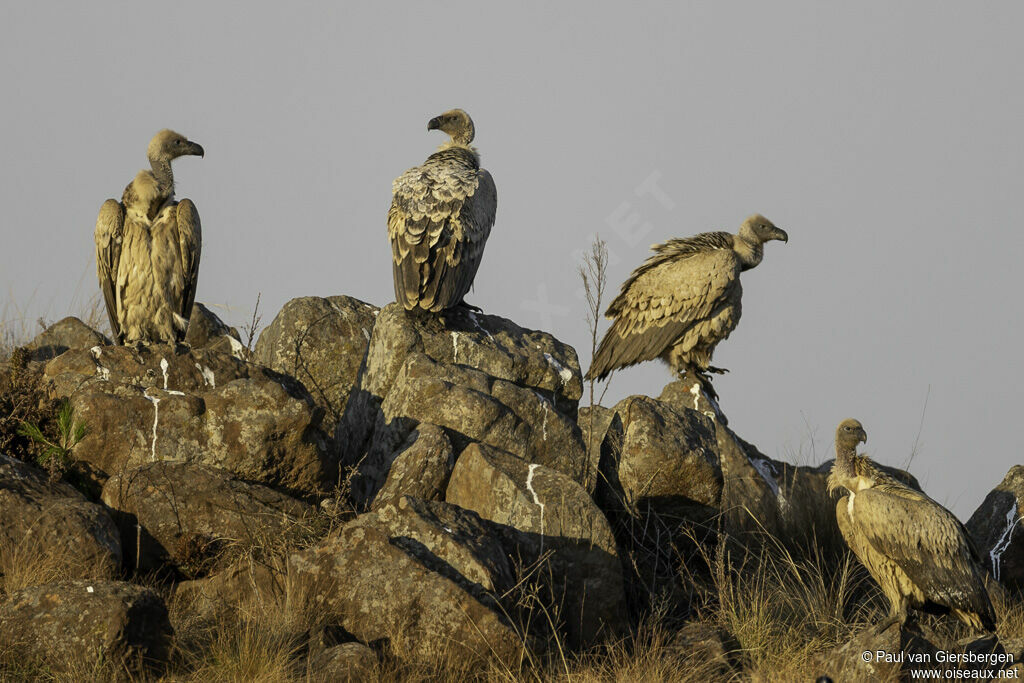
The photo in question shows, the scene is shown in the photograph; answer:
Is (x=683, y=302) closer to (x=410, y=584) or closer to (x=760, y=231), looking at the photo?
(x=760, y=231)

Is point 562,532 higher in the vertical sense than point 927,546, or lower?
lower

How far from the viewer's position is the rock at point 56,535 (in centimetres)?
654

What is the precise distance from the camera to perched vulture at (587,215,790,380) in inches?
472

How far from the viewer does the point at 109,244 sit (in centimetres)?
1000

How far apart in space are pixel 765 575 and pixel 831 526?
1.22 meters

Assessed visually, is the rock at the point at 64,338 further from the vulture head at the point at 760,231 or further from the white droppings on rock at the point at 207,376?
the vulture head at the point at 760,231

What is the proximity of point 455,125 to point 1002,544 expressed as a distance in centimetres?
670

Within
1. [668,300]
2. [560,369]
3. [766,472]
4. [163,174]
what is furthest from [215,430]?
[668,300]

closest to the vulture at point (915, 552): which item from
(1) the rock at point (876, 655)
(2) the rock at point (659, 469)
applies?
(1) the rock at point (876, 655)

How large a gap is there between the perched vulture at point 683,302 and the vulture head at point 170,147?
450 centimetres

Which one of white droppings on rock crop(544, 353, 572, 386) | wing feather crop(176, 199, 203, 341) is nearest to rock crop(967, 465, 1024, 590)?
white droppings on rock crop(544, 353, 572, 386)

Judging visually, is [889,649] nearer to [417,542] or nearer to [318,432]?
[417,542]

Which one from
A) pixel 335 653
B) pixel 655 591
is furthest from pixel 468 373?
pixel 335 653

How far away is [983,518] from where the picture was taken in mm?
10234
